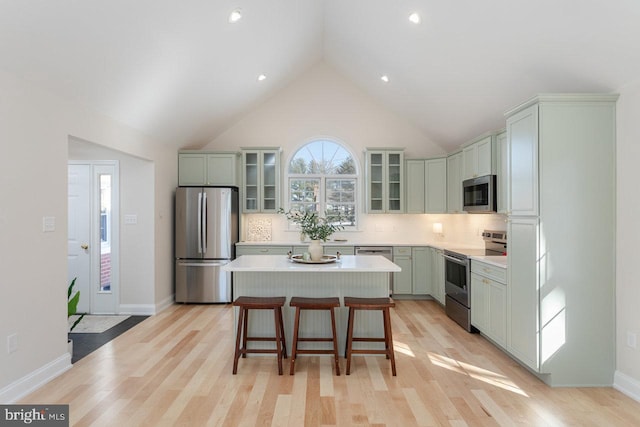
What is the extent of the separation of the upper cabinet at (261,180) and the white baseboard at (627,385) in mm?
4589

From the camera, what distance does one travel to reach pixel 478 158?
4656mm

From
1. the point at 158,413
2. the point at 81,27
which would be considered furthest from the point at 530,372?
the point at 81,27

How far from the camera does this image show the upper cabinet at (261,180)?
6.04 m

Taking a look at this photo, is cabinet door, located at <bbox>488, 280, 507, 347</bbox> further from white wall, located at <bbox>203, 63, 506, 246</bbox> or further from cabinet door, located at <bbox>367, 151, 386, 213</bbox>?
white wall, located at <bbox>203, 63, 506, 246</bbox>

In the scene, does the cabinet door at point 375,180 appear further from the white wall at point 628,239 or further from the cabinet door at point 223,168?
the white wall at point 628,239

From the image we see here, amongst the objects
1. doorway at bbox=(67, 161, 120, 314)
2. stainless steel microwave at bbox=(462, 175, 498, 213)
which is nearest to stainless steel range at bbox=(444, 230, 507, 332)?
stainless steel microwave at bbox=(462, 175, 498, 213)

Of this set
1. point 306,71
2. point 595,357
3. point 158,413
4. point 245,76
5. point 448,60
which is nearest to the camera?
point 158,413

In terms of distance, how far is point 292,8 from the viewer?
13.6ft

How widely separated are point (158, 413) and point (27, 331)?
1.27 meters

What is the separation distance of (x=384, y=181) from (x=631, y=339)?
3.83 m

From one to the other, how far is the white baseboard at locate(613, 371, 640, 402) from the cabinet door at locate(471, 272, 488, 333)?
112 cm

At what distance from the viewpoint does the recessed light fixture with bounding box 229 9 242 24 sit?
3.60 metres

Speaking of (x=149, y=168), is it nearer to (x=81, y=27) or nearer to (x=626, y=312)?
(x=81, y=27)

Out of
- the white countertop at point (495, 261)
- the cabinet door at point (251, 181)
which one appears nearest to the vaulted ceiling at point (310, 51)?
the cabinet door at point (251, 181)
